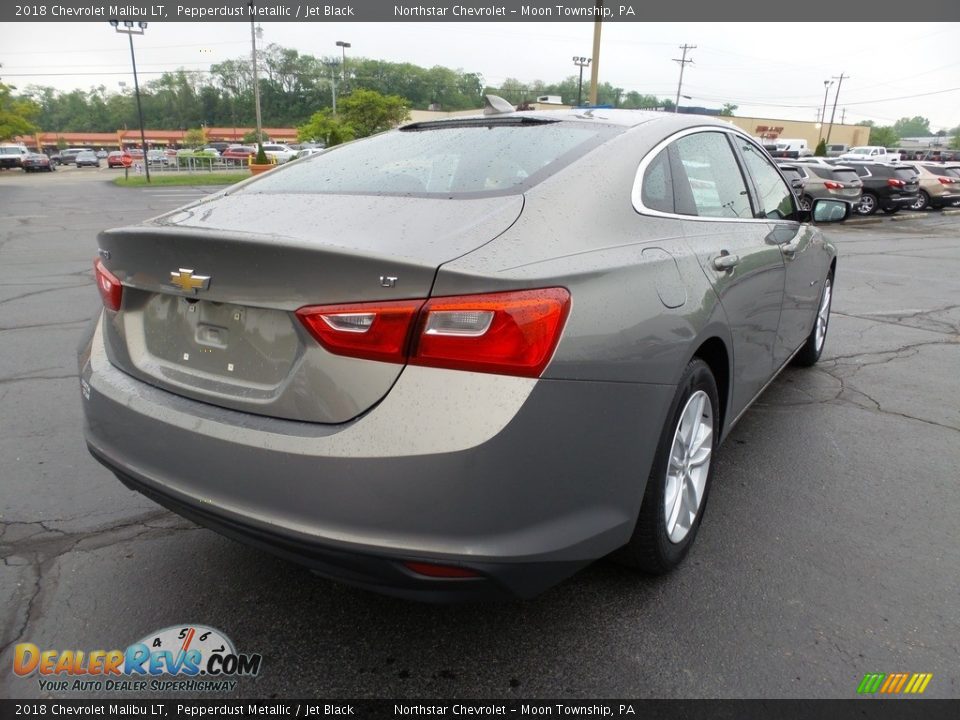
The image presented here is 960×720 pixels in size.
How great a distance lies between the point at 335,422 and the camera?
174 centimetres

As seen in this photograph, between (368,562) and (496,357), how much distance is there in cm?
62

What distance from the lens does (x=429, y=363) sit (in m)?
1.67

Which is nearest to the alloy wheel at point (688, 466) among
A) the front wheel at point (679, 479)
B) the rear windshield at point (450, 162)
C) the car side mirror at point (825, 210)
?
the front wheel at point (679, 479)

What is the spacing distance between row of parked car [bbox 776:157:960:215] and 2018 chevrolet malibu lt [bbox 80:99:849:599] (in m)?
16.3

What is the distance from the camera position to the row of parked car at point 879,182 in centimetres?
1902

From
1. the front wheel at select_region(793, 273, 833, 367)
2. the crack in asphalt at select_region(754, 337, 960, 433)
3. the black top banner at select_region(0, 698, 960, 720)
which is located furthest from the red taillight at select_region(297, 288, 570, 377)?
the front wheel at select_region(793, 273, 833, 367)

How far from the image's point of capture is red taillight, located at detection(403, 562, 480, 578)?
171 cm

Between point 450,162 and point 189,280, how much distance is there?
40.7 inches

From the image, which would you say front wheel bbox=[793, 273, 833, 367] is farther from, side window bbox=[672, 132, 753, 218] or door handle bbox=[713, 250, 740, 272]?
door handle bbox=[713, 250, 740, 272]

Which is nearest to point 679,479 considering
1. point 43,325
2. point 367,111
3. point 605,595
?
point 605,595

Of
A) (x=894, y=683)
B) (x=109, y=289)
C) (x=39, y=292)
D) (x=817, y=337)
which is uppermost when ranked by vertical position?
(x=109, y=289)

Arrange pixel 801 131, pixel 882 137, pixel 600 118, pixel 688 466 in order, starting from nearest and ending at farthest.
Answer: pixel 688 466
pixel 600 118
pixel 801 131
pixel 882 137

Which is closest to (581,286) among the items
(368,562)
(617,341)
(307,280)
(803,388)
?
(617,341)

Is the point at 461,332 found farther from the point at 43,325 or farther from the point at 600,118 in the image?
the point at 43,325
